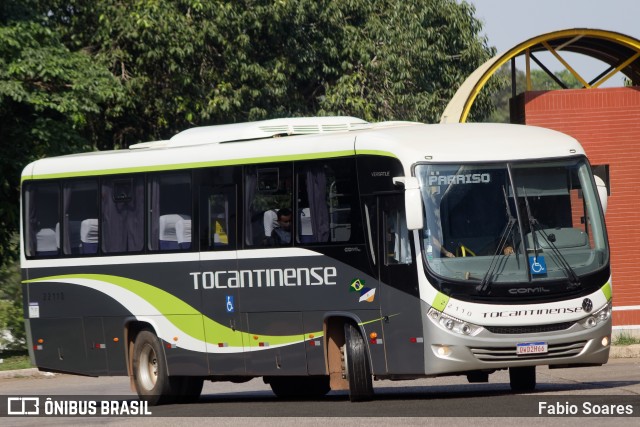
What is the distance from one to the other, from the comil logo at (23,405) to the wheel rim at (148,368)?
4.47 feet

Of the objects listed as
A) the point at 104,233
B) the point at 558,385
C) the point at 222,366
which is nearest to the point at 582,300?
the point at 558,385

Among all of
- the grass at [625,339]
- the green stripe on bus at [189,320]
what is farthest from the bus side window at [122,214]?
the grass at [625,339]

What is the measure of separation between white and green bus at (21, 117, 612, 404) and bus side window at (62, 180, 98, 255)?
2 centimetres

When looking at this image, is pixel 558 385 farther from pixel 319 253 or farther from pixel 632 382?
pixel 319 253

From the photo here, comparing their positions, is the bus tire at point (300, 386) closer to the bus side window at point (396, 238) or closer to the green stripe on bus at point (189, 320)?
the green stripe on bus at point (189, 320)

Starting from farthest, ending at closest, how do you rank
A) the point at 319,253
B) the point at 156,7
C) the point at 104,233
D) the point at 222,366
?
the point at 156,7 < the point at 104,233 < the point at 222,366 < the point at 319,253

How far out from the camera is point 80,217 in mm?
18734

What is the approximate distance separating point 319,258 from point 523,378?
277cm

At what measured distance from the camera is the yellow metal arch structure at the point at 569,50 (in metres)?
23.7

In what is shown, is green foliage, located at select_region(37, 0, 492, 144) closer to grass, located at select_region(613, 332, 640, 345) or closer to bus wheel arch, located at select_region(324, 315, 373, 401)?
grass, located at select_region(613, 332, 640, 345)

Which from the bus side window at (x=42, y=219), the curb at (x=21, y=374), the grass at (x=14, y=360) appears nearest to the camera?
the bus side window at (x=42, y=219)

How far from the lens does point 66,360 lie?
1886cm

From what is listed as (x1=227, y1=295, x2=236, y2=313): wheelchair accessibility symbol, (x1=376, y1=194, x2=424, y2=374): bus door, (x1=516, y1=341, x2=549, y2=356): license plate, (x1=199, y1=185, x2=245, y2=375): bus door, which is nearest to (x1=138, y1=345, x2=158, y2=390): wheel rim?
(x1=199, y1=185, x2=245, y2=375): bus door

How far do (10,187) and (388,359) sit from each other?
15775 millimetres
